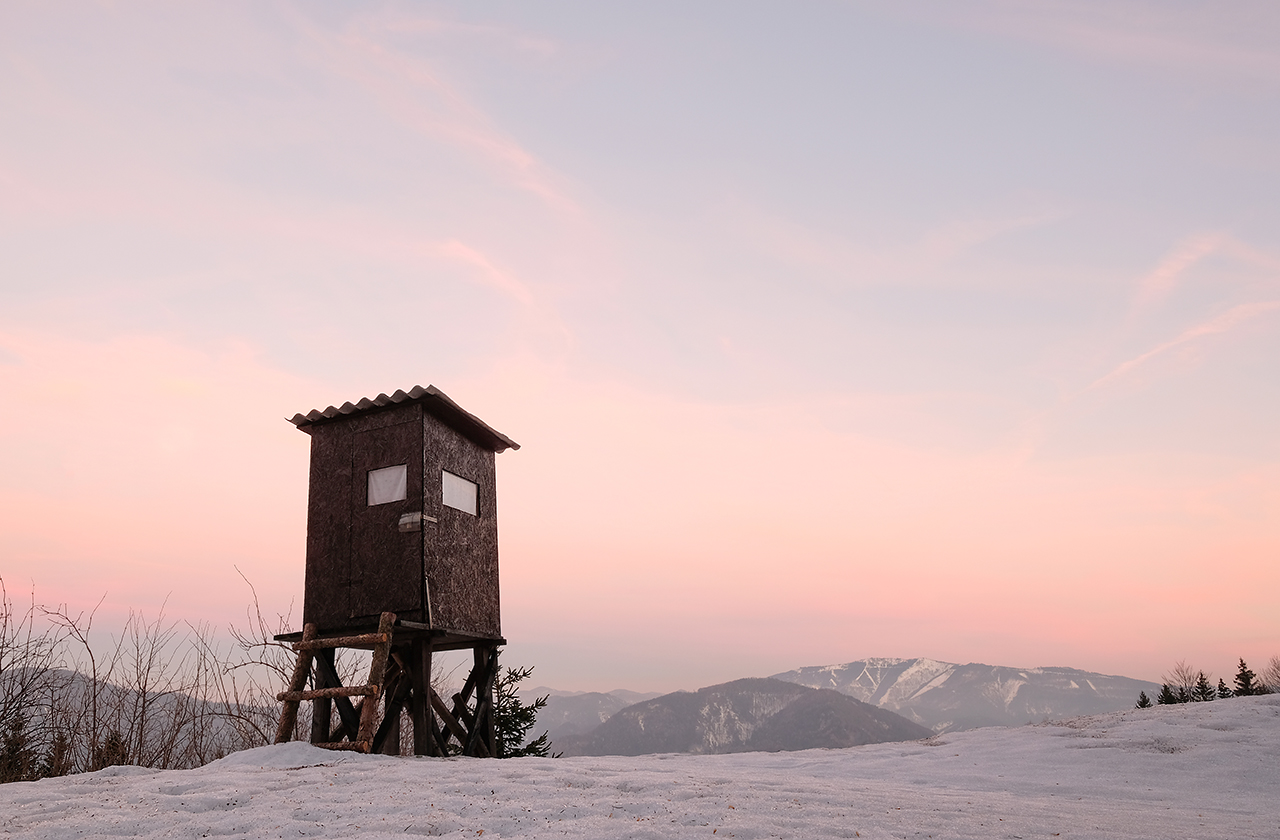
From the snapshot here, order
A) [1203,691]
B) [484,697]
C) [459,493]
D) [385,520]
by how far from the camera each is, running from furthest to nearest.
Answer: [1203,691] < [484,697] < [459,493] < [385,520]

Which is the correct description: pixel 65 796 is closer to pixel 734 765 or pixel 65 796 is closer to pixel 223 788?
pixel 223 788

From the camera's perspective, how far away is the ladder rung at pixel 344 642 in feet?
38.2

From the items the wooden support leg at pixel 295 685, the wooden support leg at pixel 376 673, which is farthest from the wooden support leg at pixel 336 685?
the wooden support leg at pixel 376 673

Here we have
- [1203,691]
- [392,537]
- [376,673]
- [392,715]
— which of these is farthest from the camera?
[1203,691]

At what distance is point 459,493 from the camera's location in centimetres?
1341

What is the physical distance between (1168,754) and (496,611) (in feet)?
31.4

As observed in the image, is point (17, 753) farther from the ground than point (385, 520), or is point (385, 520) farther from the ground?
point (385, 520)

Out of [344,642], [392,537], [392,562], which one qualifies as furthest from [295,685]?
[392,537]

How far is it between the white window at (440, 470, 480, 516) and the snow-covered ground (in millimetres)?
3955

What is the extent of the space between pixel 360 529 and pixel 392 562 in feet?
2.70

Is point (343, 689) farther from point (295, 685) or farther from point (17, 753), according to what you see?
point (17, 753)

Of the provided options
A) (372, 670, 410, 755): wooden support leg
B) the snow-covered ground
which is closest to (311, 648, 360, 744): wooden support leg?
(372, 670, 410, 755): wooden support leg

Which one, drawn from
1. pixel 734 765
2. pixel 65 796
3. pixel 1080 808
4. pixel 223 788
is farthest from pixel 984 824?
pixel 65 796

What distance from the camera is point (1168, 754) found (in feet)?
36.0
